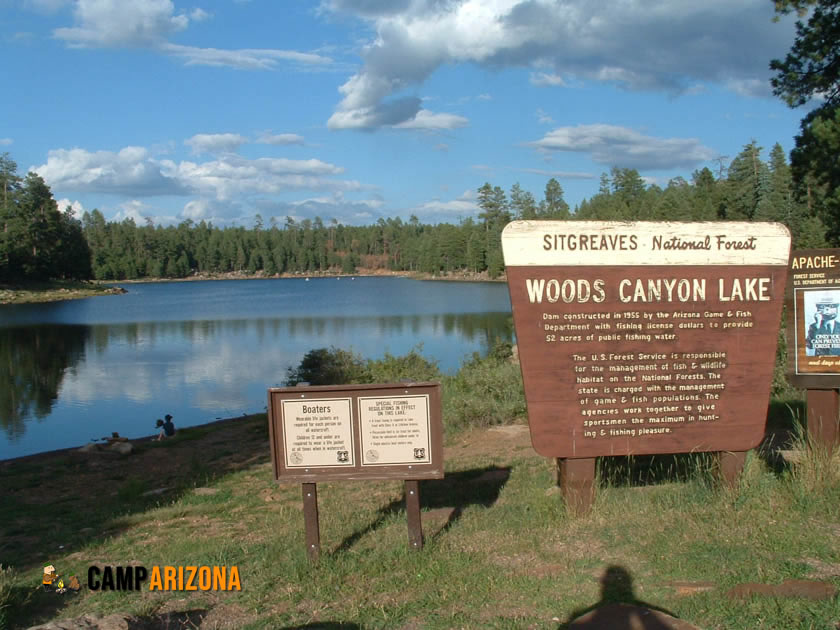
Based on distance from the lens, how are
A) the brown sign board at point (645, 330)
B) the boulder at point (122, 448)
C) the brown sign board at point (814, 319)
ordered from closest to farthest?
the brown sign board at point (645, 330) < the brown sign board at point (814, 319) < the boulder at point (122, 448)

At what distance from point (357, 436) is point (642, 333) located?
2.43 metres

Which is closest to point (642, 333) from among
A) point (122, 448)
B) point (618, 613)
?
point (618, 613)

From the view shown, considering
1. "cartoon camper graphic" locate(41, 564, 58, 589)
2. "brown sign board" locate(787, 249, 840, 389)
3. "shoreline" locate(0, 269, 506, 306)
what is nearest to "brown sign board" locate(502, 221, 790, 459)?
"brown sign board" locate(787, 249, 840, 389)

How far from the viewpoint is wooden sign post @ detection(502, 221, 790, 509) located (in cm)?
606

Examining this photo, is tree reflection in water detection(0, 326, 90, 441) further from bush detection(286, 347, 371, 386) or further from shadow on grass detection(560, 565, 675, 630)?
shadow on grass detection(560, 565, 675, 630)

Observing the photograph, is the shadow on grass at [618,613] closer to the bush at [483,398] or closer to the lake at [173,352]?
the bush at [483,398]

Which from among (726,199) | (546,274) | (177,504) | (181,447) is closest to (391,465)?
(546,274)

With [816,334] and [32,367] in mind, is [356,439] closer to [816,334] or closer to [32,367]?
[816,334]

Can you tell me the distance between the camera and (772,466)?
695 cm

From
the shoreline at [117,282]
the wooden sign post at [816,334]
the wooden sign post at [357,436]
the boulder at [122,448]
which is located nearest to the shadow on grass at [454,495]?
the wooden sign post at [357,436]

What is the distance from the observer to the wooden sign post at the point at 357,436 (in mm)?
5359

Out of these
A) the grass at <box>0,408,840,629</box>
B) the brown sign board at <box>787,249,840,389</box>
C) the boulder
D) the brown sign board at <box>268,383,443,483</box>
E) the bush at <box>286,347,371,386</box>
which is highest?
the brown sign board at <box>787,249,840,389</box>

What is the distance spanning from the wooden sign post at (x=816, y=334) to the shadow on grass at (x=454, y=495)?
2.97 metres

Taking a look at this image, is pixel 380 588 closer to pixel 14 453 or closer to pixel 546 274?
pixel 546 274
